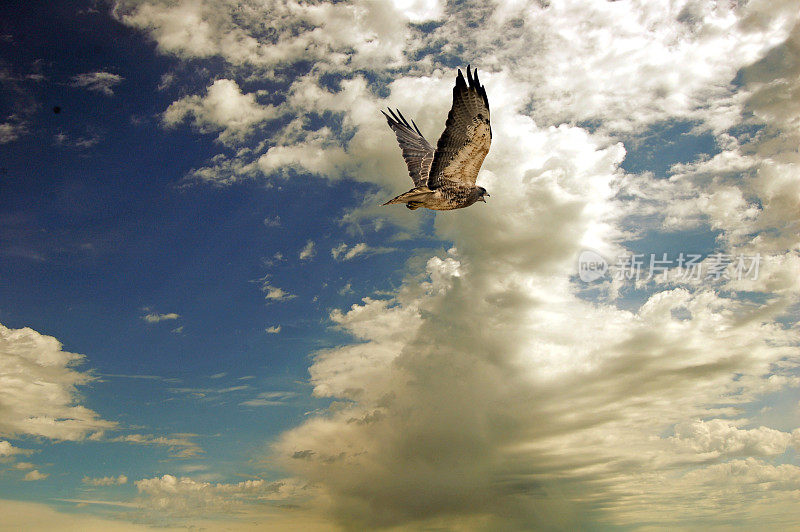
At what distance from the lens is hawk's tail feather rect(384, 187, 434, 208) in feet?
65.9

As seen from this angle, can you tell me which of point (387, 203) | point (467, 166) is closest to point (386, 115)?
point (467, 166)

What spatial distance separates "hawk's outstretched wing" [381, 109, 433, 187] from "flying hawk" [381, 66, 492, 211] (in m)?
0.31

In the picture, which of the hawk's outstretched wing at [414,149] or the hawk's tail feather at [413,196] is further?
the hawk's outstretched wing at [414,149]

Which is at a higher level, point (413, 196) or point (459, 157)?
point (459, 157)

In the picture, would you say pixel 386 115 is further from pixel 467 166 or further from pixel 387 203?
pixel 387 203

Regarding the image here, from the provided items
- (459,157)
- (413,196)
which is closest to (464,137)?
(459,157)

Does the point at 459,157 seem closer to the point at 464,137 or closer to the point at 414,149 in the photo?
the point at 464,137

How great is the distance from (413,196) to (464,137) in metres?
3.55

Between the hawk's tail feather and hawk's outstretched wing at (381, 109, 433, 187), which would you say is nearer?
the hawk's tail feather

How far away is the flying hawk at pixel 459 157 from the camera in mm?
20891

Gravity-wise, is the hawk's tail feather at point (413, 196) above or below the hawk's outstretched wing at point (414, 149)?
below

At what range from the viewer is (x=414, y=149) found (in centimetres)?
2548

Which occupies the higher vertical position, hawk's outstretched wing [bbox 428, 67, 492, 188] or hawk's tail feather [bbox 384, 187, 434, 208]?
hawk's outstretched wing [bbox 428, 67, 492, 188]

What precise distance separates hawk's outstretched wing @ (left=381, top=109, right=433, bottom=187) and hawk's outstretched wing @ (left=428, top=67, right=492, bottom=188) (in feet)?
3.97
